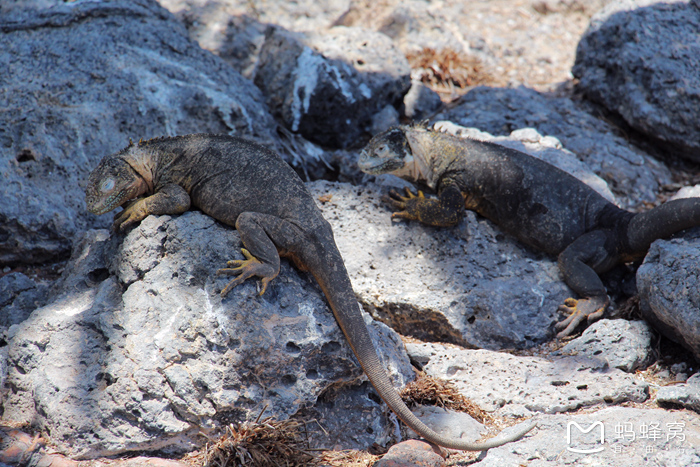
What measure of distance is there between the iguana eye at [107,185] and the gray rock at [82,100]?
4.28 ft

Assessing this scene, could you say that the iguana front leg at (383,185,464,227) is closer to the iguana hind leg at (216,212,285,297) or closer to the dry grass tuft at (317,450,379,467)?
the iguana hind leg at (216,212,285,297)

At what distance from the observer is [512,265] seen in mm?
5098

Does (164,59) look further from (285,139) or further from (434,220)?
(434,220)

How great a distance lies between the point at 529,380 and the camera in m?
4.08

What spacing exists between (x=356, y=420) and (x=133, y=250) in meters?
1.98

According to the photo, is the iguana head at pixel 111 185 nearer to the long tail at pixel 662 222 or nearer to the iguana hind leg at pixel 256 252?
the iguana hind leg at pixel 256 252

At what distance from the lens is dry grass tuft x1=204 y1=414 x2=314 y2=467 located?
3.05m

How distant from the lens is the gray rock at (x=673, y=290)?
4.01 m

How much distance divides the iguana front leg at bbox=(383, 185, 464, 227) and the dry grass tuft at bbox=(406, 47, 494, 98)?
374 centimetres

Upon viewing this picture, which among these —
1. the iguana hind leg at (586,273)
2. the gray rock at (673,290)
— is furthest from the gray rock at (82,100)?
the gray rock at (673,290)

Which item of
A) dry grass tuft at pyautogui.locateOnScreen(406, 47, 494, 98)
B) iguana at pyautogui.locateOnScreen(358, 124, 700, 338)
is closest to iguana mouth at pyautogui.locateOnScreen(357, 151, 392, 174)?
iguana at pyautogui.locateOnScreen(358, 124, 700, 338)

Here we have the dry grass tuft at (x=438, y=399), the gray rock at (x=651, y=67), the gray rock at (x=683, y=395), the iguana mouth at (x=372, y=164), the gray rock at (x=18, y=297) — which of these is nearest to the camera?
the gray rock at (x=683, y=395)

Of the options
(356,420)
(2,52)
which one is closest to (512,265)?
(356,420)

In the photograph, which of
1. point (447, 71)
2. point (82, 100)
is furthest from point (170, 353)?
point (447, 71)
